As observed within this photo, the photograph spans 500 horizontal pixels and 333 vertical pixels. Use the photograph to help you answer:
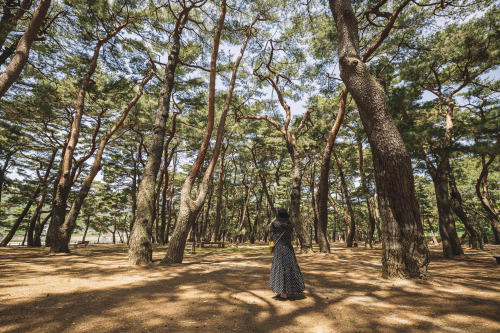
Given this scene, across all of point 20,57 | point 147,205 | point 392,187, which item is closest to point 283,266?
point 392,187

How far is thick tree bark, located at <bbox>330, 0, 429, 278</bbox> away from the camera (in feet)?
14.8

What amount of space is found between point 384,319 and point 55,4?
14.9 metres

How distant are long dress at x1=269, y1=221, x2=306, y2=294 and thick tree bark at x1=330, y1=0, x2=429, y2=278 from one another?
7.51ft

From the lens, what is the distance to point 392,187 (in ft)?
15.4

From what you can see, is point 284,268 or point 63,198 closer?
point 284,268

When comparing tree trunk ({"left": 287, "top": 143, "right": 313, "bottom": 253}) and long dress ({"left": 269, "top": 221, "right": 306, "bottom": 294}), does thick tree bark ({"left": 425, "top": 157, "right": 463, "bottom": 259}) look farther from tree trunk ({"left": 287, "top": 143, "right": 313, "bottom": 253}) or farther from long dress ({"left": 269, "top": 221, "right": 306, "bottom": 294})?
long dress ({"left": 269, "top": 221, "right": 306, "bottom": 294})

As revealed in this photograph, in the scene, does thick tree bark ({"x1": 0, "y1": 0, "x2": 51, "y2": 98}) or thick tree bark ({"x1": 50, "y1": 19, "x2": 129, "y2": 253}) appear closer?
thick tree bark ({"x1": 0, "y1": 0, "x2": 51, "y2": 98})

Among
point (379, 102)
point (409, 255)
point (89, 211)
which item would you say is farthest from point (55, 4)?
point (89, 211)

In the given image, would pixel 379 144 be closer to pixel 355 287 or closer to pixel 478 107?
pixel 355 287

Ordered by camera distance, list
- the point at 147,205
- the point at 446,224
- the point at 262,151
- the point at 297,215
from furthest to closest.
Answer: the point at 262,151
the point at 297,215
the point at 446,224
the point at 147,205

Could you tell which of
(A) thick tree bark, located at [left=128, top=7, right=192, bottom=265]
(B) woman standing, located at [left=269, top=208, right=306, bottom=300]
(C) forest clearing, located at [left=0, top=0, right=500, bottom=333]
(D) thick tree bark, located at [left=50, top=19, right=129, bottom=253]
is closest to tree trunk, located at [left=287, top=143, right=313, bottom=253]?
(C) forest clearing, located at [left=0, top=0, right=500, bottom=333]

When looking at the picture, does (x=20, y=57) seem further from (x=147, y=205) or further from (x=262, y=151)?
(x=262, y=151)

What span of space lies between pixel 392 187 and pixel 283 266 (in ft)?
9.66

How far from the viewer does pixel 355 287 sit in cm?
439
